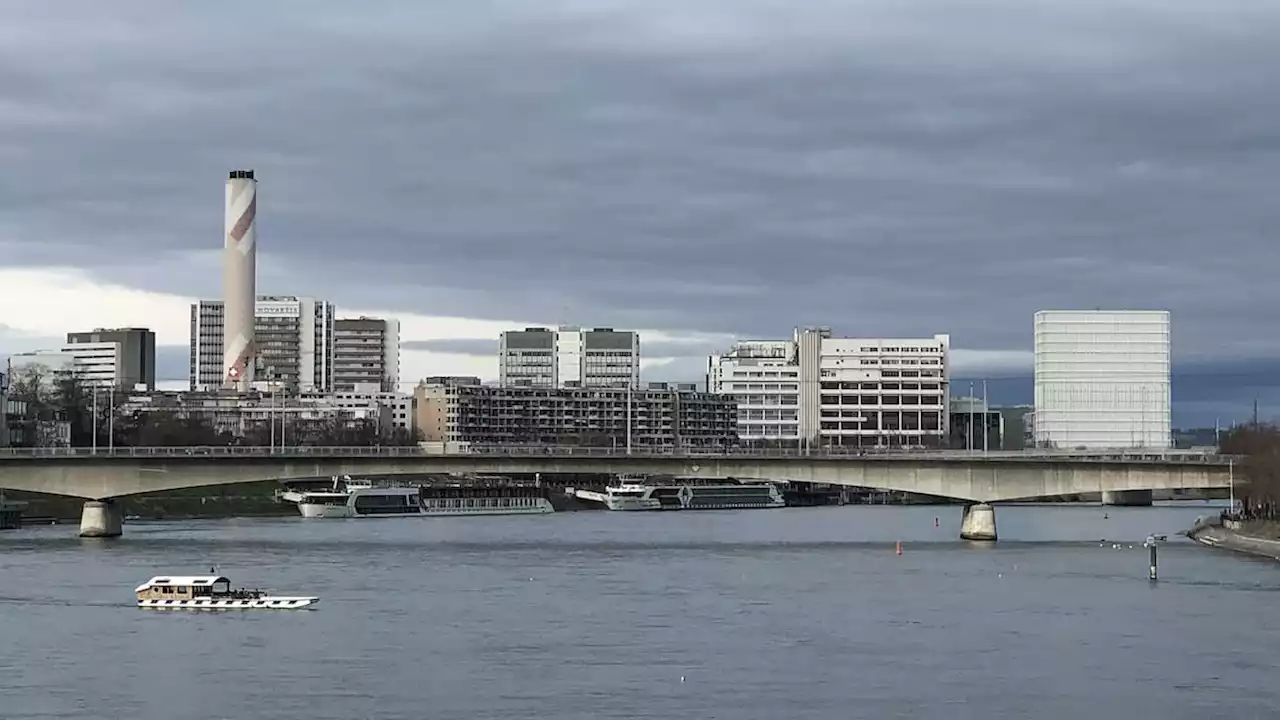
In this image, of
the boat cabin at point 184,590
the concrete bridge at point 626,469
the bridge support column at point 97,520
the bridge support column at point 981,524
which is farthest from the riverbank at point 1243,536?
the bridge support column at point 97,520

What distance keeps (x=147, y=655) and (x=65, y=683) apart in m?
7.53

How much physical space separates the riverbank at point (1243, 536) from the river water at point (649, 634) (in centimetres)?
238

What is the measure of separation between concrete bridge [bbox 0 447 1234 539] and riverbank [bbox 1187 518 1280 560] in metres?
3.59

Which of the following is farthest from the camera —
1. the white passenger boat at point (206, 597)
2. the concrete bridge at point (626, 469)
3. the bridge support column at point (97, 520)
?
the bridge support column at point (97, 520)

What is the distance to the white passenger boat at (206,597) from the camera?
8438 cm

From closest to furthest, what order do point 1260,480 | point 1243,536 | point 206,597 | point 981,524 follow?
point 206,597 < point 1243,536 < point 981,524 < point 1260,480

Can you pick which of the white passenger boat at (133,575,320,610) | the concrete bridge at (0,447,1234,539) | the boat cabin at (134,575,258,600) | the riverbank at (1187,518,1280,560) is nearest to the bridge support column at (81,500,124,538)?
the concrete bridge at (0,447,1234,539)

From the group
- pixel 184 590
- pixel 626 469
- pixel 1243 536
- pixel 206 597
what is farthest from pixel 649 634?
pixel 1243 536

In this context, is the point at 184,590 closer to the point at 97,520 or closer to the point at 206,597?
the point at 206,597

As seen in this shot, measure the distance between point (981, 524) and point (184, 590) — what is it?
190ft

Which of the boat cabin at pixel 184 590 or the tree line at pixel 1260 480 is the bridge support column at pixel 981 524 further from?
the boat cabin at pixel 184 590

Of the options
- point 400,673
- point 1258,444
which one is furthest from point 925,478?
point 400,673

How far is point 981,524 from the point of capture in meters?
129

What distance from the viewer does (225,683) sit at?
6253 cm
